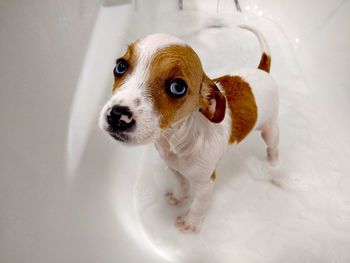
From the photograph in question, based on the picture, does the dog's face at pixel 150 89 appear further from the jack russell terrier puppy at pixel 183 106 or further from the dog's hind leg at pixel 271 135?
the dog's hind leg at pixel 271 135

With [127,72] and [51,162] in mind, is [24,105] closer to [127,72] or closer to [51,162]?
[51,162]

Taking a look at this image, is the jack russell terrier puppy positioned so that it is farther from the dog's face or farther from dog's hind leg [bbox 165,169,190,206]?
dog's hind leg [bbox 165,169,190,206]

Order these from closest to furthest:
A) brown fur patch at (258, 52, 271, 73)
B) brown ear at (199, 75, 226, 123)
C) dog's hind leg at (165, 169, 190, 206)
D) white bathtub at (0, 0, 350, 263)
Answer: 1. brown ear at (199, 75, 226, 123)
2. white bathtub at (0, 0, 350, 263)
3. brown fur patch at (258, 52, 271, 73)
4. dog's hind leg at (165, 169, 190, 206)

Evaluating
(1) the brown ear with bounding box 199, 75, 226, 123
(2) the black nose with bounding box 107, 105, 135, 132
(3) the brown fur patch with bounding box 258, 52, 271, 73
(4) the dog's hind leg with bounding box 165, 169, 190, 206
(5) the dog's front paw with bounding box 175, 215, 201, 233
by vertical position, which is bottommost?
(5) the dog's front paw with bounding box 175, 215, 201, 233

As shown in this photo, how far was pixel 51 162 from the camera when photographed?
3.77 ft

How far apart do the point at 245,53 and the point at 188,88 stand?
4.18ft

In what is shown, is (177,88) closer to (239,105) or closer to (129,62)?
(129,62)

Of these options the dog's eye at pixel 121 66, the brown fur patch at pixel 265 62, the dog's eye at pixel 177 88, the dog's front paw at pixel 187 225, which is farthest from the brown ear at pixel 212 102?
the dog's front paw at pixel 187 225

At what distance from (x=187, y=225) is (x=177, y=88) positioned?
71 centimetres

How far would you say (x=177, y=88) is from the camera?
771mm

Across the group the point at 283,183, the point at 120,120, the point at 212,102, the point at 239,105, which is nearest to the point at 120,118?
the point at 120,120

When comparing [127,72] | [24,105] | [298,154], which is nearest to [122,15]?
[24,105]

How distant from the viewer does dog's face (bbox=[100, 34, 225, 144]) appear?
716 millimetres

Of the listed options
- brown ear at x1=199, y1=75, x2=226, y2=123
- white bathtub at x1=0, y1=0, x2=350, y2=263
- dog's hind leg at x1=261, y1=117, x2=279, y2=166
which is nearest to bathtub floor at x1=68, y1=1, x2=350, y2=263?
white bathtub at x1=0, y1=0, x2=350, y2=263
